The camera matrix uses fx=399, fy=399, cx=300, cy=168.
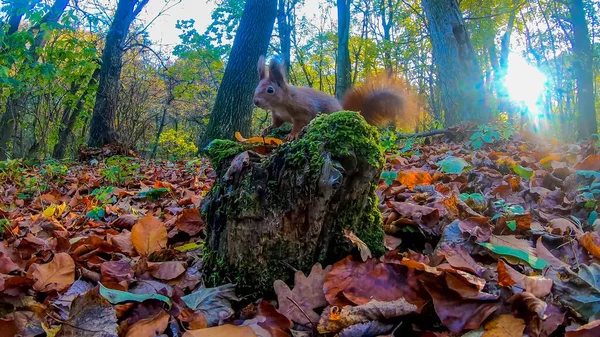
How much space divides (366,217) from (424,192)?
818mm

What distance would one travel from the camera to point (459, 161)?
2438 millimetres

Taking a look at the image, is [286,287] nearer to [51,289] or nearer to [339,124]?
[339,124]

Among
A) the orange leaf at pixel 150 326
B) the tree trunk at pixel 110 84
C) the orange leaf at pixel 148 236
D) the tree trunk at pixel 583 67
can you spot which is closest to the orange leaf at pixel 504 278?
the orange leaf at pixel 150 326

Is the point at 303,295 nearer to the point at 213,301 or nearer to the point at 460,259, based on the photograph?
the point at 213,301

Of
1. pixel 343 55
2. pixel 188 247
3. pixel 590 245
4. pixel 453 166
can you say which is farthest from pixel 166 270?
pixel 343 55

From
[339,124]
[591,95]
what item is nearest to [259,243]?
[339,124]

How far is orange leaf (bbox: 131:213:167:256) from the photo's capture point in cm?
171

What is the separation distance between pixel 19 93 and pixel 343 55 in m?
8.74

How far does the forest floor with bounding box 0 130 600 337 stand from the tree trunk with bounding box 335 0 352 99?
9.88 m

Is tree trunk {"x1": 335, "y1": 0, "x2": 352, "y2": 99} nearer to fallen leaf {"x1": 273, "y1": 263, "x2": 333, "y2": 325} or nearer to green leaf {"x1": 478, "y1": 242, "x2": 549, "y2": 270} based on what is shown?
green leaf {"x1": 478, "y1": 242, "x2": 549, "y2": 270}

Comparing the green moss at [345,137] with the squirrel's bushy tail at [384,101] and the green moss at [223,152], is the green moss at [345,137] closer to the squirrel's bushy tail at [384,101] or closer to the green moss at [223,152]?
the green moss at [223,152]

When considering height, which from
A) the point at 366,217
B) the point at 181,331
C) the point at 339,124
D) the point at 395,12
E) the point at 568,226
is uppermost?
the point at 395,12

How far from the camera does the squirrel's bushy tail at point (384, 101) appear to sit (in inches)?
121

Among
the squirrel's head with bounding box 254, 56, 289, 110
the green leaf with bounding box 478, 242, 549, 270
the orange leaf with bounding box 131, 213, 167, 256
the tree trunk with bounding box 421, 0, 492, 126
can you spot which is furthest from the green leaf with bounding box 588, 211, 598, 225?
the tree trunk with bounding box 421, 0, 492, 126
